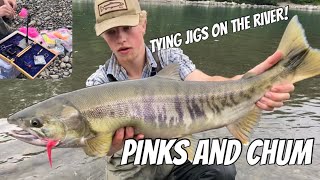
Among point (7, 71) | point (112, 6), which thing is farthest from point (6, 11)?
point (112, 6)

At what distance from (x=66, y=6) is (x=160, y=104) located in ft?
9.43

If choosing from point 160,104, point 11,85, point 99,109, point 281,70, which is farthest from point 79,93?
point 11,85

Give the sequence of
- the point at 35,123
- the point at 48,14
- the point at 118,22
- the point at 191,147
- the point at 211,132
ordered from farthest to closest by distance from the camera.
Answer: the point at 211,132, the point at 48,14, the point at 118,22, the point at 191,147, the point at 35,123

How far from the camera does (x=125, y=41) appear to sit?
409cm

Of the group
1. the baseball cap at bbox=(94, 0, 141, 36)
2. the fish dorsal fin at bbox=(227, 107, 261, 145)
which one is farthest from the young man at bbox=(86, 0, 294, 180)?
the fish dorsal fin at bbox=(227, 107, 261, 145)

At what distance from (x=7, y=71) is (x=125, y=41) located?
260 cm

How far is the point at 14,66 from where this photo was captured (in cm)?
584

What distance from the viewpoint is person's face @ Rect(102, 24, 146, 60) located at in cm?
410

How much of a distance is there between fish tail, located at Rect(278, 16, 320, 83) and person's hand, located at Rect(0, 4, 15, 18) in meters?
3.41

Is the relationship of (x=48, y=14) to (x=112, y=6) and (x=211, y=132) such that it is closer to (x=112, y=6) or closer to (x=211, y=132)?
(x=112, y=6)

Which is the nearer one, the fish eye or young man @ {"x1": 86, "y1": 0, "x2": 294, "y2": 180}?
the fish eye

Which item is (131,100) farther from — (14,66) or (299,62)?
(14,66)

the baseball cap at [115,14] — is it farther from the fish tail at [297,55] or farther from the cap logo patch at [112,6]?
the fish tail at [297,55]

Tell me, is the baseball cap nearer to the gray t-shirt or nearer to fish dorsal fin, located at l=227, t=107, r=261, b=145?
the gray t-shirt
